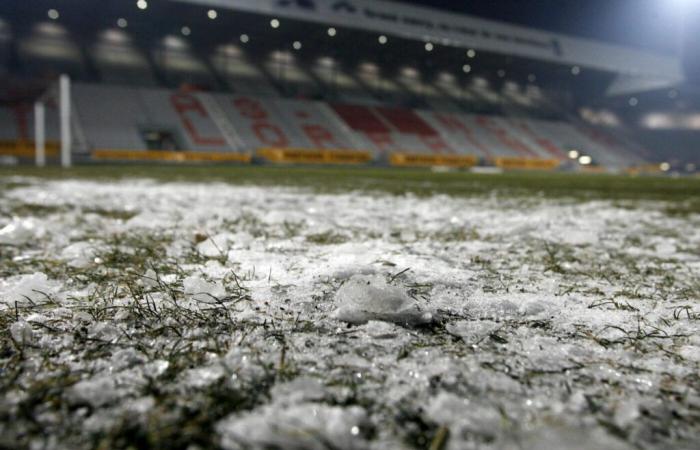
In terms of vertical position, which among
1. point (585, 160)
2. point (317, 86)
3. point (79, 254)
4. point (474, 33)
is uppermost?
point (474, 33)

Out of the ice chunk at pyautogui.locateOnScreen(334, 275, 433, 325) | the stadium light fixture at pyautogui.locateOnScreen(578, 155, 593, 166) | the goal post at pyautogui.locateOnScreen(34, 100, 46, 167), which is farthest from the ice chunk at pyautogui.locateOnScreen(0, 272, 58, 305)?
the stadium light fixture at pyautogui.locateOnScreen(578, 155, 593, 166)

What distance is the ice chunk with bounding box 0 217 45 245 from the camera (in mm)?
1442

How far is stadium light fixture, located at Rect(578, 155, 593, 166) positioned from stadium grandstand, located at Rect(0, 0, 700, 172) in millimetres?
92

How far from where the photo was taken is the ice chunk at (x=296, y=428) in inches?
16.2

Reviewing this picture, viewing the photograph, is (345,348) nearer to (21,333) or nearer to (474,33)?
(21,333)

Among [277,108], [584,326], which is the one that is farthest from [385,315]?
[277,108]

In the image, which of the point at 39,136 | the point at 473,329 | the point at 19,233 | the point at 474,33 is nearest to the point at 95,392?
the point at 473,329

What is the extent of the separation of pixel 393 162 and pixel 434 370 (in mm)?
19614

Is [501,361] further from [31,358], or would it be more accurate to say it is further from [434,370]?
[31,358]

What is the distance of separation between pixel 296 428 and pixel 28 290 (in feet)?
2.37

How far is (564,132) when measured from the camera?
2767 cm

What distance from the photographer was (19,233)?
149cm

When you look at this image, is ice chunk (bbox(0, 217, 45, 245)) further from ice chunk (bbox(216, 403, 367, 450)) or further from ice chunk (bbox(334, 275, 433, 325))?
ice chunk (bbox(216, 403, 367, 450))

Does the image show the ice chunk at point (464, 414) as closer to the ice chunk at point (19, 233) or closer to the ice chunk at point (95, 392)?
the ice chunk at point (95, 392)
